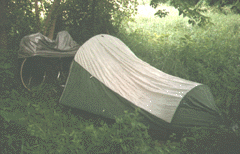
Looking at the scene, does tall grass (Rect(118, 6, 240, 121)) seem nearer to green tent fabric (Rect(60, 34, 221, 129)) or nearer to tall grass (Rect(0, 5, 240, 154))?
tall grass (Rect(0, 5, 240, 154))

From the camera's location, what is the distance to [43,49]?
5.12m

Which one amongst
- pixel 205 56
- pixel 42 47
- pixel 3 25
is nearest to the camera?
pixel 42 47

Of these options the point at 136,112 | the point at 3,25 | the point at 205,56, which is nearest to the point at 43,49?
the point at 3,25

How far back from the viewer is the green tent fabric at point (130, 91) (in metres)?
3.49

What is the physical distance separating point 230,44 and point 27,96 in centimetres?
546

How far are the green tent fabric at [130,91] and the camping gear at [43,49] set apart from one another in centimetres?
103

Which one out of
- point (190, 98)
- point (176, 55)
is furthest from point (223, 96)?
point (176, 55)

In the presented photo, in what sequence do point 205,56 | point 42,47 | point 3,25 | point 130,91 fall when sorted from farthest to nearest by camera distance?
point 205,56, point 3,25, point 42,47, point 130,91

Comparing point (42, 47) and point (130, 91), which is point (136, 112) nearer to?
point (130, 91)

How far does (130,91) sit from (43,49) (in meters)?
2.36

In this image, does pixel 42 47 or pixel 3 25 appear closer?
pixel 42 47

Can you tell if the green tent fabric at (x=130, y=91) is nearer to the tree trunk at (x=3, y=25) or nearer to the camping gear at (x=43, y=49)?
the camping gear at (x=43, y=49)

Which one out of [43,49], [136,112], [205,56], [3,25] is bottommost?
[43,49]

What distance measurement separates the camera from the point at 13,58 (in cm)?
581
